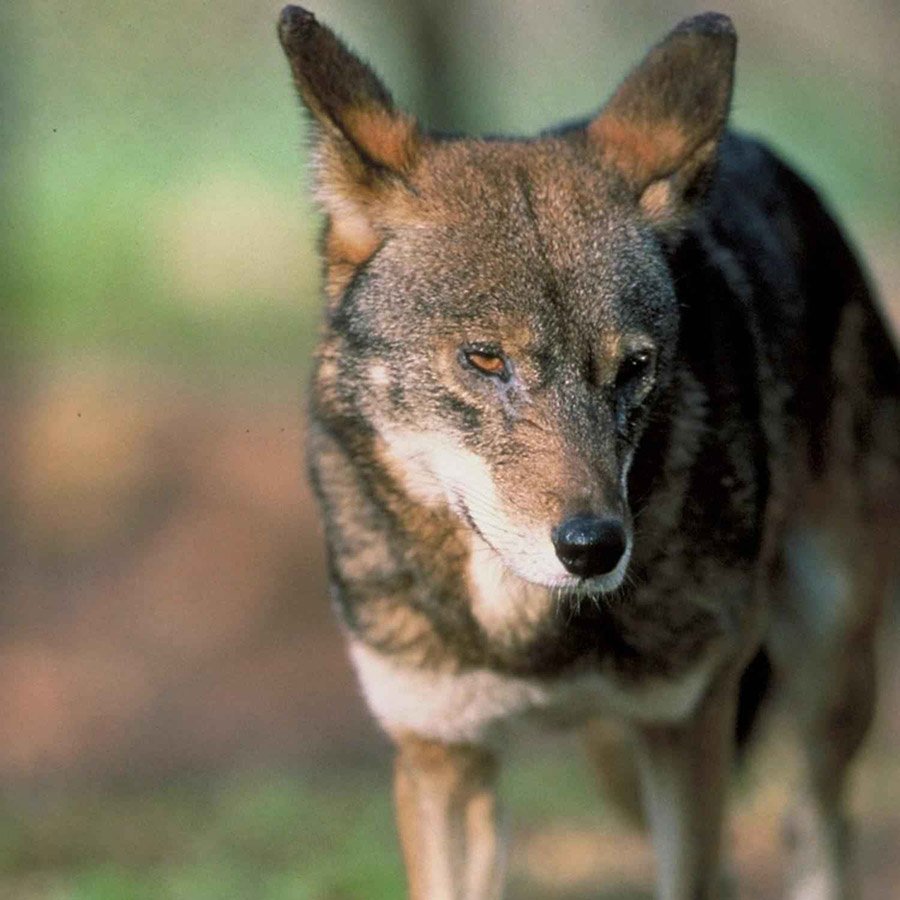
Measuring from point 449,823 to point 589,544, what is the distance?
63.9 inches

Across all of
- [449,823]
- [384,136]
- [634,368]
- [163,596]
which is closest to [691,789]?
[449,823]

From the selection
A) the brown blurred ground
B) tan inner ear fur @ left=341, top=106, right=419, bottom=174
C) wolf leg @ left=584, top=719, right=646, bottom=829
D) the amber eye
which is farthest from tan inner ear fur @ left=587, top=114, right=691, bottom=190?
the brown blurred ground

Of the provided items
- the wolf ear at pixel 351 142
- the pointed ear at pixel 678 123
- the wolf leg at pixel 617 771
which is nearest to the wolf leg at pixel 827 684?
the wolf leg at pixel 617 771

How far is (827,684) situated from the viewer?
19.9 ft

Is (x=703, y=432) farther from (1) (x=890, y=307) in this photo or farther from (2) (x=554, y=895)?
(1) (x=890, y=307)

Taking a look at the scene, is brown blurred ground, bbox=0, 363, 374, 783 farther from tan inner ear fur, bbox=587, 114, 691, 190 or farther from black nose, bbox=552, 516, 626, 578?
black nose, bbox=552, 516, 626, 578

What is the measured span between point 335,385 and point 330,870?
2795 millimetres

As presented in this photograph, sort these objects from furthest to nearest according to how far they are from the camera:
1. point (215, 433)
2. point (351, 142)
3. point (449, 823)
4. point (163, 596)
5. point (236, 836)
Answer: point (215, 433) < point (163, 596) < point (236, 836) < point (449, 823) < point (351, 142)

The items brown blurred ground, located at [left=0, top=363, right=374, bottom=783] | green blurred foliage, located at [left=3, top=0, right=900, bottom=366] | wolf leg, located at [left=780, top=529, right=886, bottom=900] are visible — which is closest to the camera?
wolf leg, located at [left=780, top=529, right=886, bottom=900]

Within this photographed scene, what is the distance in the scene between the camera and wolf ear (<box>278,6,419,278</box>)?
4.30 meters

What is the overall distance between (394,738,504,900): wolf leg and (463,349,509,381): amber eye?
135 centimetres

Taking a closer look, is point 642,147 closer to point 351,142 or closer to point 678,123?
point 678,123

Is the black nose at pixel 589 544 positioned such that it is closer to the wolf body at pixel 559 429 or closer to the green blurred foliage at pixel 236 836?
the wolf body at pixel 559 429

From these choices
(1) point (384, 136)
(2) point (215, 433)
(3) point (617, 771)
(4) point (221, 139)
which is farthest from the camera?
(4) point (221, 139)
